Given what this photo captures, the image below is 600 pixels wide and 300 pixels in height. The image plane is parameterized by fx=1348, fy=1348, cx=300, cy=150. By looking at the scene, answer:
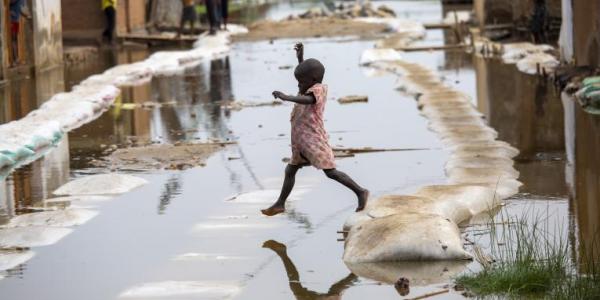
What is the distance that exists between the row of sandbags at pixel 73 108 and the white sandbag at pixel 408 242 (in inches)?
202

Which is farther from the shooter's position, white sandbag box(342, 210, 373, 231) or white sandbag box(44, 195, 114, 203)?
white sandbag box(44, 195, 114, 203)

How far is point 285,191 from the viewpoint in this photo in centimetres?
938

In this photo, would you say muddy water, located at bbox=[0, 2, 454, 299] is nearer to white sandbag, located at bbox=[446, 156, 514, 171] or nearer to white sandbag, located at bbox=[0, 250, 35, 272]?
white sandbag, located at bbox=[0, 250, 35, 272]

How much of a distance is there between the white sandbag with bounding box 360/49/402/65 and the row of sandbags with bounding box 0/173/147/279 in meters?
13.5

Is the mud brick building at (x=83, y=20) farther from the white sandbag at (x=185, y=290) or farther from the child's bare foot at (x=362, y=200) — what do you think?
the white sandbag at (x=185, y=290)

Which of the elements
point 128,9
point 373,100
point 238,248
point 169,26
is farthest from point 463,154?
point 169,26

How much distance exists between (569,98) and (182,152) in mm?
5690

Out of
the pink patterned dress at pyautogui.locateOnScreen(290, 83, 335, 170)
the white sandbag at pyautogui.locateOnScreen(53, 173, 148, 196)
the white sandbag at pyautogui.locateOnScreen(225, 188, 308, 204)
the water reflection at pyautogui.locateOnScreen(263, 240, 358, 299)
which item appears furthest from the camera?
the white sandbag at pyautogui.locateOnScreen(53, 173, 148, 196)

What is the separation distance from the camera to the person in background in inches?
885

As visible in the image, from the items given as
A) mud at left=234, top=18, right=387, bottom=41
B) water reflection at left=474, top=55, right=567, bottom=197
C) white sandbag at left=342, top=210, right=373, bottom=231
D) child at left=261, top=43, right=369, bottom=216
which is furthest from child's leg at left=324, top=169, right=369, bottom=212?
mud at left=234, top=18, right=387, bottom=41

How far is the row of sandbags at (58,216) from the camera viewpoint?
853 centimetres

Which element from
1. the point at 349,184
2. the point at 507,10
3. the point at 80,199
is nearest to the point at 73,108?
the point at 80,199

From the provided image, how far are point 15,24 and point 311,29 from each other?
49.7 ft

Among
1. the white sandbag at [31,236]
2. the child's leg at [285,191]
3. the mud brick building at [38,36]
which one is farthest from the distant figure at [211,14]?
the white sandbag at [31,236]
